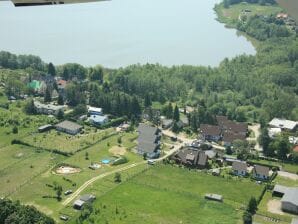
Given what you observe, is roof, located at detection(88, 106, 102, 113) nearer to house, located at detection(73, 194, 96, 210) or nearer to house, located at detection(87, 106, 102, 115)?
house, located at detection(87, 106, 102, 115)

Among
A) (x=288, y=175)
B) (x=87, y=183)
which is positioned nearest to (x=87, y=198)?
(x=87, y=183)

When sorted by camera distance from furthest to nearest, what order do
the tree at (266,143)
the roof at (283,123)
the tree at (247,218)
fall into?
the roof at (283,123) → the tree at (266,143) → the tree at (247,218)

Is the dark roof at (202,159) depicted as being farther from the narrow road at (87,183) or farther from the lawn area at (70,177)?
the lawn area at (70,177)

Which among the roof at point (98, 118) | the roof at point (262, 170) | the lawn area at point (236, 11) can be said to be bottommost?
the roof at point (262, 170)

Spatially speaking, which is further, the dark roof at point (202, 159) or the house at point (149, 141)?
the house at point (149, 141)

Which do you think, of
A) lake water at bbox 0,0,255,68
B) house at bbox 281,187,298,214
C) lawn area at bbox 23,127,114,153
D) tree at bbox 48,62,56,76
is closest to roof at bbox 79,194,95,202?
lawn area at bbox 23,127,114,153

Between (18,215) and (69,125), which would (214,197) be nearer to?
(18,215)

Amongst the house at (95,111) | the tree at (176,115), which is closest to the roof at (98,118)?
the house at (95,111)
